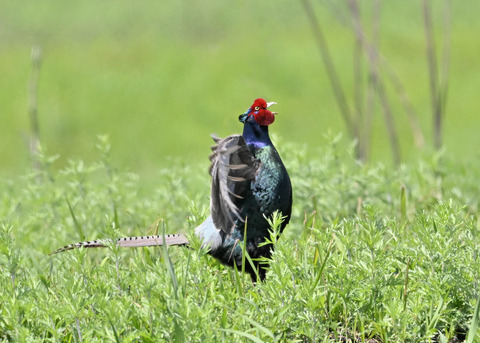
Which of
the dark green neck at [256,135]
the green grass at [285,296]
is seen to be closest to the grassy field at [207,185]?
the green grass at [285,296]

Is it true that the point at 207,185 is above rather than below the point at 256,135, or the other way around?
below

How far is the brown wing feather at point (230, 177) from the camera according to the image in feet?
10.4

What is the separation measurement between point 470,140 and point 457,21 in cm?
637

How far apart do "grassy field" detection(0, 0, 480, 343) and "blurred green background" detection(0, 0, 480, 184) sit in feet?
0.15

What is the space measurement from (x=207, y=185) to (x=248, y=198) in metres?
1.91

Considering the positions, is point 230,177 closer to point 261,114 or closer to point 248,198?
point 248,198

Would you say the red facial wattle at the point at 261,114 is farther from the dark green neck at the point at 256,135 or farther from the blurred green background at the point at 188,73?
the blurred green background at the point at 188,73

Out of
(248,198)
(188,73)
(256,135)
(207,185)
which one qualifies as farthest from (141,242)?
(188,73)

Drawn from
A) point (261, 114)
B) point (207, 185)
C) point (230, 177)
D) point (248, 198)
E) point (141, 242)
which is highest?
point (261, 114)

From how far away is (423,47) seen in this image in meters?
15.2

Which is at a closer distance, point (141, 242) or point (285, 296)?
point (285, 296)

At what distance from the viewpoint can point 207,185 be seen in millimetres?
5277

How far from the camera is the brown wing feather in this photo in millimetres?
3155

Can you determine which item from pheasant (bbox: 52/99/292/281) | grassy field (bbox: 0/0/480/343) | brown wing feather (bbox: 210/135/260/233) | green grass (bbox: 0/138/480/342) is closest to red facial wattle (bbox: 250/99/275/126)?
pheasant (bbox: 52/99/292/281)
